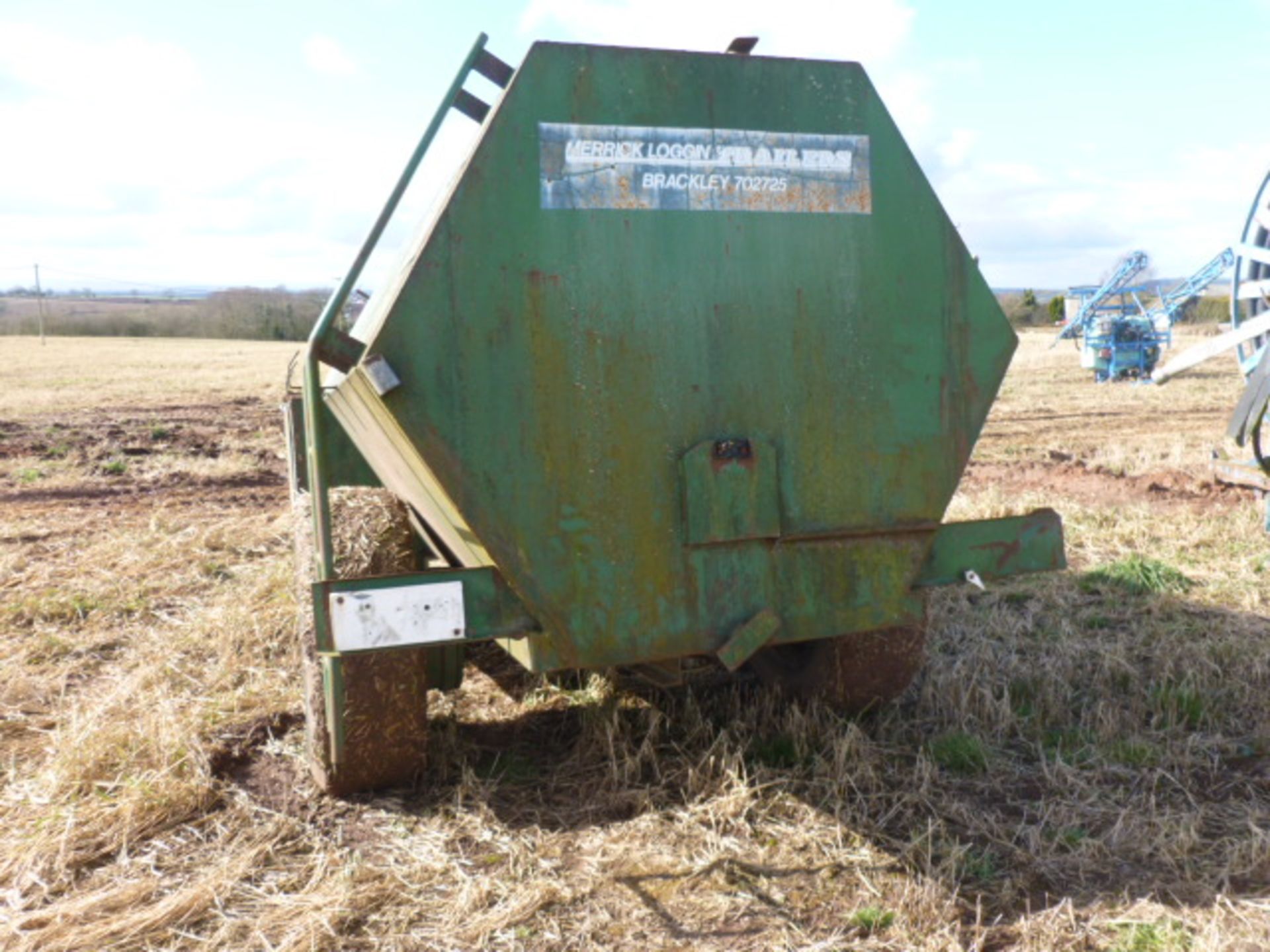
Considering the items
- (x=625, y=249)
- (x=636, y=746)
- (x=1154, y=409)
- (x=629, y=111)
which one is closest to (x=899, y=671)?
(x=636, y=746)

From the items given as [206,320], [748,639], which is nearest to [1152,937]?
[748,639]


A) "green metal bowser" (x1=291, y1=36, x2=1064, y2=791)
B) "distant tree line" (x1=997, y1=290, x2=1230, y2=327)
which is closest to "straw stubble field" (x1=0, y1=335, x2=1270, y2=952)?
"green metal bowser" (x1=291, y1=36, x2=1064, y2=791)

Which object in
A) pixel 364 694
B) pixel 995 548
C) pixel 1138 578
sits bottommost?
pixel 1138 578

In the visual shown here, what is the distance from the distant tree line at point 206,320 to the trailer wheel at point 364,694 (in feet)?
139

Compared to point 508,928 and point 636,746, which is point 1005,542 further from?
point 508,928

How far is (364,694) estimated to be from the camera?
3551mm

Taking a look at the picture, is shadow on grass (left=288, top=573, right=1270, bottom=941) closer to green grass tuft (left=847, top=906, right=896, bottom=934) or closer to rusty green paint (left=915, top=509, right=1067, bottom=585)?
green grass tuft (left=847, top=906, right=896, bottom=934)

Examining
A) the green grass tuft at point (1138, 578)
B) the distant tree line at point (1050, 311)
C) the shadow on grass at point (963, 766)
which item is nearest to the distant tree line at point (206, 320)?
the distant tree line at point (1050, 311)

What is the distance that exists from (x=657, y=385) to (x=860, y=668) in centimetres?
150

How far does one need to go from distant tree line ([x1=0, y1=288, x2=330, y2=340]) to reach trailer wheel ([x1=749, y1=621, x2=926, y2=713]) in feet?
139

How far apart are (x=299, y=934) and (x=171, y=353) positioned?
35.7m

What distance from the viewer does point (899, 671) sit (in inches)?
167

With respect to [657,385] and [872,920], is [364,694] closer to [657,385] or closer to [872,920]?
[657,385]

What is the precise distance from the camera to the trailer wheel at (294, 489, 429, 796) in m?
3.49
